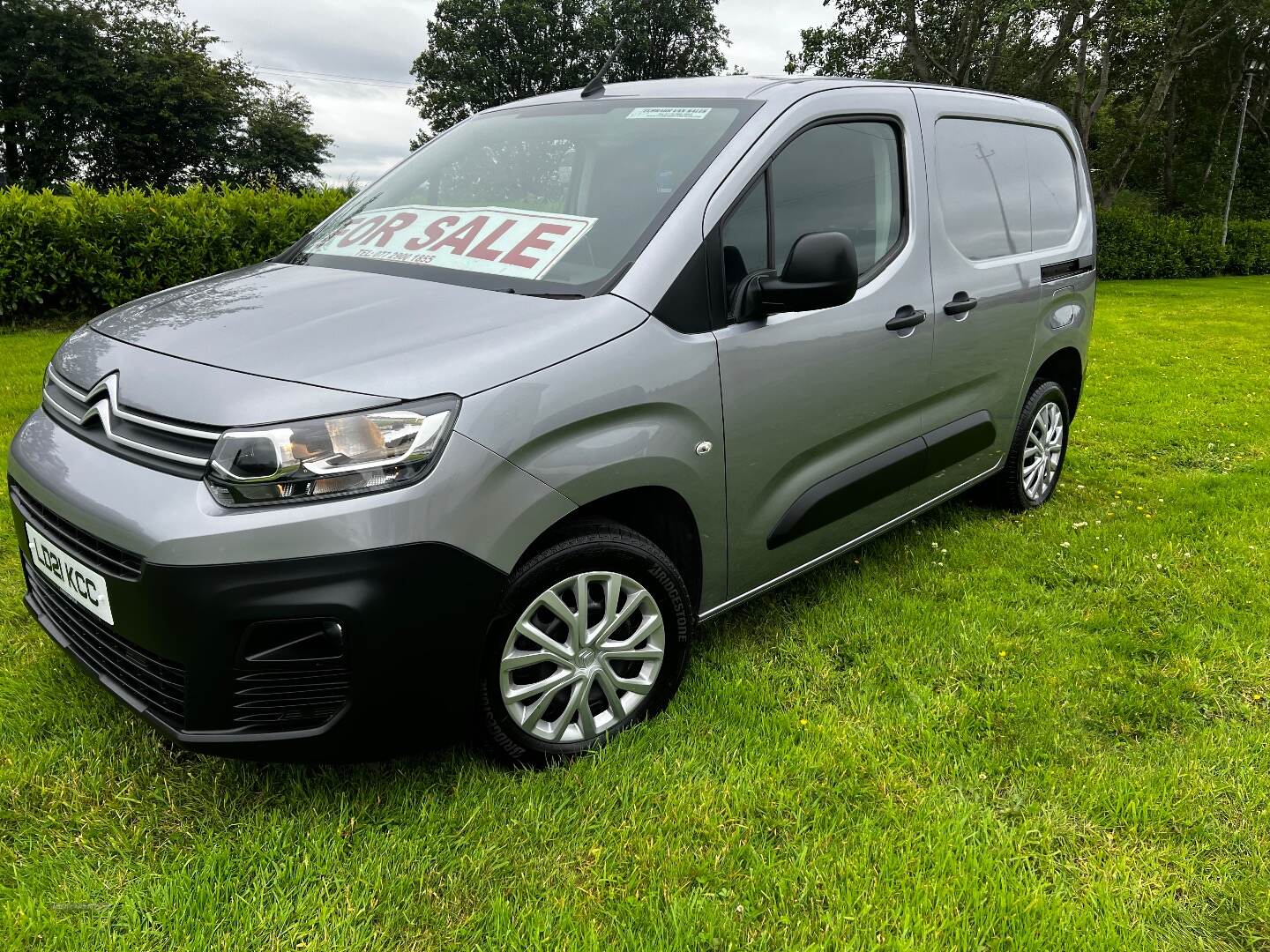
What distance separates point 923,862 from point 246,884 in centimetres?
152

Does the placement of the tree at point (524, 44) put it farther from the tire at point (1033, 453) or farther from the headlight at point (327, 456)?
the headlight at point (327, 456)

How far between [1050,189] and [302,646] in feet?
12.9

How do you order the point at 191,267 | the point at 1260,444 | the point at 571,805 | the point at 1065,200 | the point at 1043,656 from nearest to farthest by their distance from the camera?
the point at 571,805 → the point at 1043,656 → the point at 1065,200 → the point at 1260,444 → the point at 191,267

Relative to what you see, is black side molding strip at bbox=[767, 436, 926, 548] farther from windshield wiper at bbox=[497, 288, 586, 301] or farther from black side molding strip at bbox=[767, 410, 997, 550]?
windshield wiper at bbox=[497, 288, 586, 301]

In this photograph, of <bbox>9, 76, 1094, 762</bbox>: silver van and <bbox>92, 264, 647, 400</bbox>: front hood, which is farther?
<bbox>92, 264, 647, 400</bbox>: front hood

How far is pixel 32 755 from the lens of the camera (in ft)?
7.69

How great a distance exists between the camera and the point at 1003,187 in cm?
382

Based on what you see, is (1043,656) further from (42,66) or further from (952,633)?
(42,66)

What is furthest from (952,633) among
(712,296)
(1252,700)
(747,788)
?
(712,296)

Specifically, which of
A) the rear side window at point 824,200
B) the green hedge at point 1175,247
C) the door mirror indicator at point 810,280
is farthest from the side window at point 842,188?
the green hedge at point 1175,247

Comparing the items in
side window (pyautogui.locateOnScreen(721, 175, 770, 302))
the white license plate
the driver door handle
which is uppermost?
side window (pyautogui.locateOnScreen(721, 175, 770, 302))

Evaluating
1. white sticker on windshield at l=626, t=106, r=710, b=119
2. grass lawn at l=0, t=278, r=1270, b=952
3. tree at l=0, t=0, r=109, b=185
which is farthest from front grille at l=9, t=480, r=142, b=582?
tree at l=0, t=0, r=109, b=185

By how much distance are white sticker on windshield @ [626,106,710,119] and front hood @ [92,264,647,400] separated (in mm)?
890

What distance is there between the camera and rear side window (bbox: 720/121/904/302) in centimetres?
262
